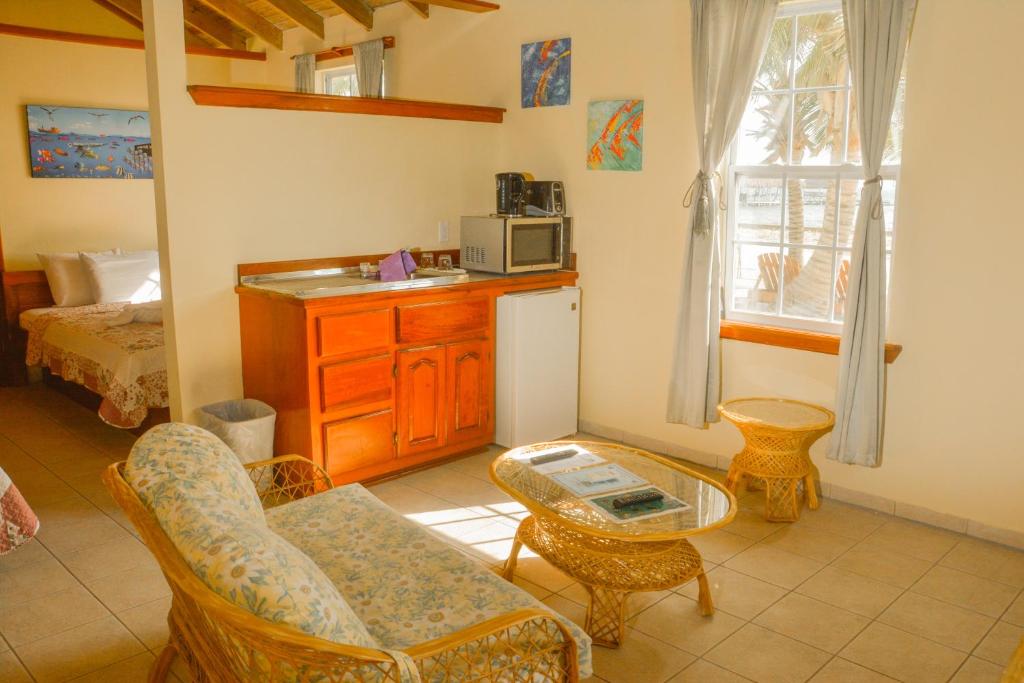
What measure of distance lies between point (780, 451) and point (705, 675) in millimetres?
1301

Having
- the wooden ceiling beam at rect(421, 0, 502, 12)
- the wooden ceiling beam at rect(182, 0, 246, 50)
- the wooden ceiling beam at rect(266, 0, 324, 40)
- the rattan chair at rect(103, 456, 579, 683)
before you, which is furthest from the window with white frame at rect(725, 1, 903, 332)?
the wooden ceiling beam at rect(182, 0, 246, 50)

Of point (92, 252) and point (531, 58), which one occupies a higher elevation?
point (531, 58)

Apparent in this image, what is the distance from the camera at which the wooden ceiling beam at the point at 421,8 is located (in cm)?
525

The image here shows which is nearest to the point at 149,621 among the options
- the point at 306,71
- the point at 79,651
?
the point at 79,651

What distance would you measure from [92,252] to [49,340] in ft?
3.60

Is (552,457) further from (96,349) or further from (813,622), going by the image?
(96,349)

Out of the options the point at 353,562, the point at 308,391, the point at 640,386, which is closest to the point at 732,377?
the point at 640,386

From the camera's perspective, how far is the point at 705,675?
2.51 metres

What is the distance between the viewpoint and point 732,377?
13.7 ft

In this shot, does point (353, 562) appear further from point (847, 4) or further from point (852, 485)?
point (847, 4)

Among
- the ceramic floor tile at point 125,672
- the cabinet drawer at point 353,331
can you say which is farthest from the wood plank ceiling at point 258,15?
the ceramic floor tile at point 125,672

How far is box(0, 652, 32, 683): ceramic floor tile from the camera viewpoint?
2457 millimetres

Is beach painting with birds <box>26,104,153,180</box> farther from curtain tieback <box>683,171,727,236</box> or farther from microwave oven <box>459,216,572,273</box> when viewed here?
curtain tieback <box>683,171,727,236</box>

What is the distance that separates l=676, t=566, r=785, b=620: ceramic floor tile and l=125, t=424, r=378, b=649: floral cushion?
158 cm
